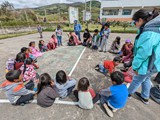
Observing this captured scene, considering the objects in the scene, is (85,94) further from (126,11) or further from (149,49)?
(126,11)

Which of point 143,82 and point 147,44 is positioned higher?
point 147,44

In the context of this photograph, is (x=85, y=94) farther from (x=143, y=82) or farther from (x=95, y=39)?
(x=95, y=39)

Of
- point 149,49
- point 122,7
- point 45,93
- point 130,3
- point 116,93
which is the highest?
point 130,3

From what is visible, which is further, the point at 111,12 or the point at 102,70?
the point at 111,12

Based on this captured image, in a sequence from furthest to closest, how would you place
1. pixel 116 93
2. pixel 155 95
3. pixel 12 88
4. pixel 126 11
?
pixel 126 11
pixel 155 95
pixel 12 88
pixel 116 93

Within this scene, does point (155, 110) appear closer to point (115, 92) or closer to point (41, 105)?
point (115, 92)

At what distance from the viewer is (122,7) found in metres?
28.7

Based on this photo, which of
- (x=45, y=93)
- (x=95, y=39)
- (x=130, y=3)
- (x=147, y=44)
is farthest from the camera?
(x=130, y=3)

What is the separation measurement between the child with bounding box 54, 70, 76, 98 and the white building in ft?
102

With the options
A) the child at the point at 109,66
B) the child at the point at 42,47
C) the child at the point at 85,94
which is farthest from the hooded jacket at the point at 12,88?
the child at the point at 42,47

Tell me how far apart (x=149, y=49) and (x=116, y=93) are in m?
0.90

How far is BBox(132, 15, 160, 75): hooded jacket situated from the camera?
62.1 inches

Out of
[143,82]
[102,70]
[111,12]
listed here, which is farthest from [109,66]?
[111,12]

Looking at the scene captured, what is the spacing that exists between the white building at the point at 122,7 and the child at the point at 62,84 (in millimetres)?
31121
